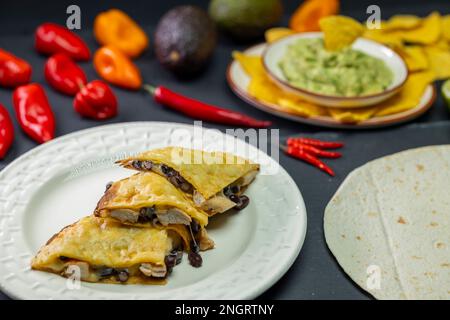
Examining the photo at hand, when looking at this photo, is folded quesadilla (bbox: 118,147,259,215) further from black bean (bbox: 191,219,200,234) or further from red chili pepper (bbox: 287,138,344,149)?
red chili pepper (bbox: 287,138,344,149)

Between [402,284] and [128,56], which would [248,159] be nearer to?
[402,284]

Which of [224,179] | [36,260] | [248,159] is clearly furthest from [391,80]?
[36,260]

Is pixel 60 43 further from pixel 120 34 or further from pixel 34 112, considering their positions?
pixel 34 112

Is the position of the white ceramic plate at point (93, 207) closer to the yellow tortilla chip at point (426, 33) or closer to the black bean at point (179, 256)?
the black bean at point (179, 256)

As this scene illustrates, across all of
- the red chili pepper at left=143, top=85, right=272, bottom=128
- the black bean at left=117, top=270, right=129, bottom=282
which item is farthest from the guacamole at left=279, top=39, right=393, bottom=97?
the black bean at left=117, top=270, right=129, bottom=282

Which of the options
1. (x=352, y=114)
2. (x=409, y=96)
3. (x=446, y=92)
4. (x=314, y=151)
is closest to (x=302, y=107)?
(x=352, y=114)

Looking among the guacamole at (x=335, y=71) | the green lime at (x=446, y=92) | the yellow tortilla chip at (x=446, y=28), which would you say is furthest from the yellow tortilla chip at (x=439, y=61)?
the guacamole at (x=335, y=71)

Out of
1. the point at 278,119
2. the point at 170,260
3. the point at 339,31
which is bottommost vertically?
the point at 278,119
